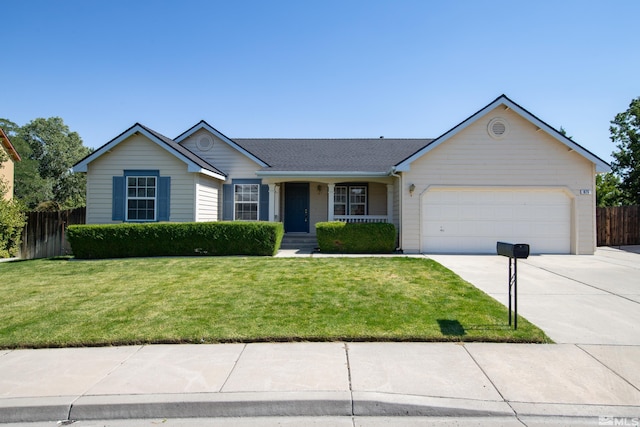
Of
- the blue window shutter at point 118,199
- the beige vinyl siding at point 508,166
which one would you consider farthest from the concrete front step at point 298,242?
the blue window shutter at point 118,199

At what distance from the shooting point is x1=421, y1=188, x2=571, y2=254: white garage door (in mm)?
13188

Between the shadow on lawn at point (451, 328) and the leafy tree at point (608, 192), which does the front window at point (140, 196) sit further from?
the leafy tree at point (608, 192)

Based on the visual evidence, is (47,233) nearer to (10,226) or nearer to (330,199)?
(10,226)

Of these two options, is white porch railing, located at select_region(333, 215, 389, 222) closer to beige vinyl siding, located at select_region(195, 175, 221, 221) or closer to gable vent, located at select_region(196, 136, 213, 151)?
beige vinyl siding, located at select_region(195, 175, 221, 221)

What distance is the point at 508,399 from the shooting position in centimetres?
325

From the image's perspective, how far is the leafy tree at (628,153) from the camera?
2253cm

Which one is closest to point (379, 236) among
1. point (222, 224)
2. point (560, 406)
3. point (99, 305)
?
point (222, 224)

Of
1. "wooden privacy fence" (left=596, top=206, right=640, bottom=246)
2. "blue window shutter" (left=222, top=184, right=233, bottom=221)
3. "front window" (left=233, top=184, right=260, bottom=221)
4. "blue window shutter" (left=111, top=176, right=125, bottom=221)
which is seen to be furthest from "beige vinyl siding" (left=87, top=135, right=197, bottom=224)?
"wooden privacy fence" (left=596, top=206, right=640, bottom=246)

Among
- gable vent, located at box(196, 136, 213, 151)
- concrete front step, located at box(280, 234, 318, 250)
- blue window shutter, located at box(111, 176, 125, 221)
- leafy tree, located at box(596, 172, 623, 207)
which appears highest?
gable vent, located at box(196, 136, 213, 151)

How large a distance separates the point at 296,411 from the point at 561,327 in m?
4.10

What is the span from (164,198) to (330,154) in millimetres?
7942

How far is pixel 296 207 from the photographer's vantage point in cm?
1684

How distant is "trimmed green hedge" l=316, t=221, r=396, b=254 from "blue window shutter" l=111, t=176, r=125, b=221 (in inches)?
289

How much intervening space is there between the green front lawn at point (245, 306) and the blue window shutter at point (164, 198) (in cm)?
364
